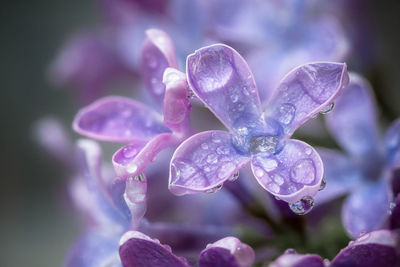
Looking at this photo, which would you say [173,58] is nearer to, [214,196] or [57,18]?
[214,196]

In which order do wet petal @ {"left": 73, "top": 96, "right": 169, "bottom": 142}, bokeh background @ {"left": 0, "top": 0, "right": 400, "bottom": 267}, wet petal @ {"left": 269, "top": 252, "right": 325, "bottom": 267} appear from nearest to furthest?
wet petal @ {"left": 269, "top": 252, "right": 325, "bottom": 267}, wet petal @ {"left": 73, "top": 96, "right": 169, "bottom": 142}, bokeh background @ {"left": 0, "top": 0, "right": 400, "bottom": 267}

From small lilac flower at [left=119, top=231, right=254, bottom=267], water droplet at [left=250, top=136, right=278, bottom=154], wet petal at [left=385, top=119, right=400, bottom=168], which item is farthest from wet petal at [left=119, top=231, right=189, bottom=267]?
wet petal at [left=385, top=119, right=400, bottom=168]

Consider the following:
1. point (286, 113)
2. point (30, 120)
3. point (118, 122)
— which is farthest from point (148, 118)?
point (30, 120)

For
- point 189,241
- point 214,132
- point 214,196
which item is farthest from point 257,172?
point 214,196

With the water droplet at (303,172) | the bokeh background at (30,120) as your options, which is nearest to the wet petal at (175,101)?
the water droplet at (303,172)

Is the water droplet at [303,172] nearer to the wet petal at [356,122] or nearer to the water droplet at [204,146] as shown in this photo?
the water droplet at [204,146]

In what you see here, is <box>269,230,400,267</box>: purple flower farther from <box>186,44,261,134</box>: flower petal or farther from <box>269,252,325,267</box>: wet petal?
<box>186,44,261,134</box>: flower petal

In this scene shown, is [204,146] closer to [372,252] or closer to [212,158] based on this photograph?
[212,158]
